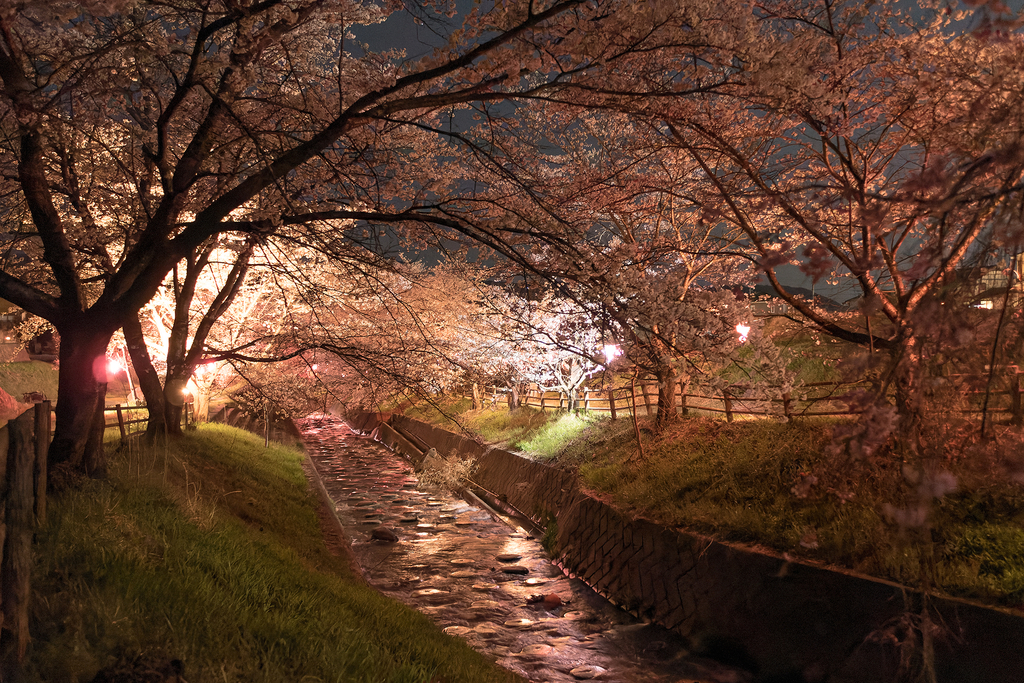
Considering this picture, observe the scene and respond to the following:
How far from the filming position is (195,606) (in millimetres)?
4387

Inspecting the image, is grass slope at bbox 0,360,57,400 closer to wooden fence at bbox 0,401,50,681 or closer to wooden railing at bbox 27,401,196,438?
wooden railing at bbox 27,401,196,438

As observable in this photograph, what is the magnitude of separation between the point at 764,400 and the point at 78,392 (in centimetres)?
798

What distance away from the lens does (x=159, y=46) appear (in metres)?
6.56

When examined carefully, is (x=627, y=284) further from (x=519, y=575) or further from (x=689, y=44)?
(x=519, y=575)

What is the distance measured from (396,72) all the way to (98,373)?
4748 millimetres

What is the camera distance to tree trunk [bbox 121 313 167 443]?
34.3ft

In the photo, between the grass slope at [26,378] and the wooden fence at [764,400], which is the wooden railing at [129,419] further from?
the grass slope at [26,378]

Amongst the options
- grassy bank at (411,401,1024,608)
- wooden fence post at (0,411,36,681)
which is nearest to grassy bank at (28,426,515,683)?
wooden fence post at (0,411,36,681)

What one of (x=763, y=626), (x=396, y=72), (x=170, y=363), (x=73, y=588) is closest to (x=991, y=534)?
(x=763, y=626)

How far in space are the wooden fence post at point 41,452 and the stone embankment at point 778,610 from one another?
6.72 m

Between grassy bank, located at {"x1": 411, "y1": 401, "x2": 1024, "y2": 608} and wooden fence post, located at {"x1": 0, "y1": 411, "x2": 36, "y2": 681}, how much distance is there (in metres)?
4.90

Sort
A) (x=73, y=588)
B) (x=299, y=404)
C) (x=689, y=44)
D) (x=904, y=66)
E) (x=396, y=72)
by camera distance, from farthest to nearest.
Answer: (x=299, y=404) < (x=904, y=66) < (x=396, y=72) < (x=689, y=44) < (x=73, y=588)

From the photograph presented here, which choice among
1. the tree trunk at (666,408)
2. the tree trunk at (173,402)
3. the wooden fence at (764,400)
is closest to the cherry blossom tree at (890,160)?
the wooden fence at (764,400)

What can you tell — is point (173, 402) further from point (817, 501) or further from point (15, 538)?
point (817, 501)
